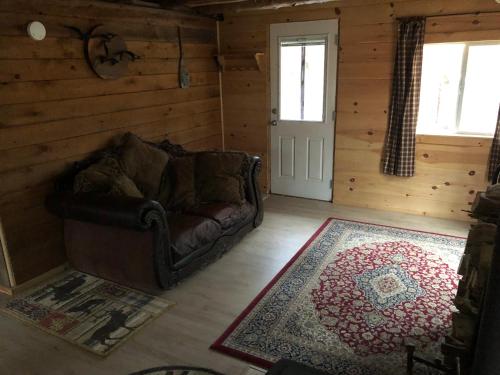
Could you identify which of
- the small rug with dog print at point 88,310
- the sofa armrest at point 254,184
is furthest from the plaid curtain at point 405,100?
the small rug with dog print at point 88,310

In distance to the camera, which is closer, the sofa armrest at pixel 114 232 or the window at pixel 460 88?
the sofa armrest at pixel 114 232

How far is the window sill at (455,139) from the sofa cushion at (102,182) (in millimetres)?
2856

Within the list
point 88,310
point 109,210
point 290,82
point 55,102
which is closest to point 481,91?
point 290,82

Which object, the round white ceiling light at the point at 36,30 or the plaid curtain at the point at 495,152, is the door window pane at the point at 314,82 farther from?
the round white ceiling light at the point at 36,30

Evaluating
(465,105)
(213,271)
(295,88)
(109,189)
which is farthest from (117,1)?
(465,105)

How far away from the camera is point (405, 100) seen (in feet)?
12.5

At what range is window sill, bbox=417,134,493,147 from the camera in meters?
3.69

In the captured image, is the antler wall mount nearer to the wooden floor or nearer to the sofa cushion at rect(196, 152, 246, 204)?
the sofa cushion at rect(196, 152, 246, 204)

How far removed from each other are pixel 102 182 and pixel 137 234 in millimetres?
540

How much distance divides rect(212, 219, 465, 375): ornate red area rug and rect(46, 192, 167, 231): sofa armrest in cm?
86

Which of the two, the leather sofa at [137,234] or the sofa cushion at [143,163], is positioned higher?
the sofa cushion at [143,163]

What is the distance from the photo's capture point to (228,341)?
2.29 m

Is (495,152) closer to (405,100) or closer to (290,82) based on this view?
(405,100)

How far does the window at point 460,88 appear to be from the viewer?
365 centimetres
